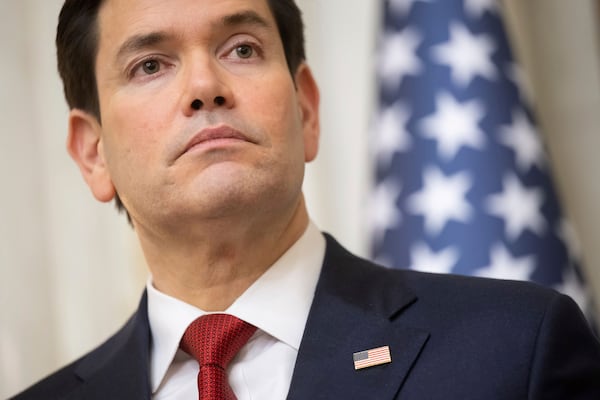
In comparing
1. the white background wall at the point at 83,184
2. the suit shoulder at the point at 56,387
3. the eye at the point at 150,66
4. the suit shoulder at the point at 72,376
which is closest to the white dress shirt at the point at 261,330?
the suit shoulder at the point at 72,376

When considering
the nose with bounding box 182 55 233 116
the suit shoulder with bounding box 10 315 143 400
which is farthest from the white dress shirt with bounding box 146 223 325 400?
the nose with bounding box 182 55 233 116

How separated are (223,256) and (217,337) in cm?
20

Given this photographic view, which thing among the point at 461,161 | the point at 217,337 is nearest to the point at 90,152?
the point at 217,337

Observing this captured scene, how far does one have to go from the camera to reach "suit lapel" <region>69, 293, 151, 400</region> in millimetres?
2170

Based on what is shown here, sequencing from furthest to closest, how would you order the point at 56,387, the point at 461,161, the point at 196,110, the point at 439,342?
the point at 461,161 → the point at 56,387 → the point at 196,110 → the point at 439,342

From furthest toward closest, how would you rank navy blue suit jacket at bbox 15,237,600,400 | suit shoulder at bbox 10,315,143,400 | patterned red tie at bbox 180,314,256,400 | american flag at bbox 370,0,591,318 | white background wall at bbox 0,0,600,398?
white background wall at bbox 0,0,600,398
american flag at bbox 370,0,591,318
suit shoulder at bbox 10,315,143,400
patterned red tie at bbox 180,314,256,400
navy blue suit jacket at bbox 15,237,600,400

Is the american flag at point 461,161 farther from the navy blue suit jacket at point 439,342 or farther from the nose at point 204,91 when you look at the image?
the nose at point 204,91

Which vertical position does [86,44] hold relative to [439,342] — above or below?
above

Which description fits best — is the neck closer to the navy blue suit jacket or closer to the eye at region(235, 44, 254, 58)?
the navy blue suit jacket

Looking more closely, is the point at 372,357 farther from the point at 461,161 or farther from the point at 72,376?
the point at 461,161

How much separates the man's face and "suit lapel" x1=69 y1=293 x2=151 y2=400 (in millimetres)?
289

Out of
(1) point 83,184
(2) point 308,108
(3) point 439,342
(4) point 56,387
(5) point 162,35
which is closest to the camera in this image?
(3) point 439,342

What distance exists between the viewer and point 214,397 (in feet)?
6.47

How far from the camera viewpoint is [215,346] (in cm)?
205
